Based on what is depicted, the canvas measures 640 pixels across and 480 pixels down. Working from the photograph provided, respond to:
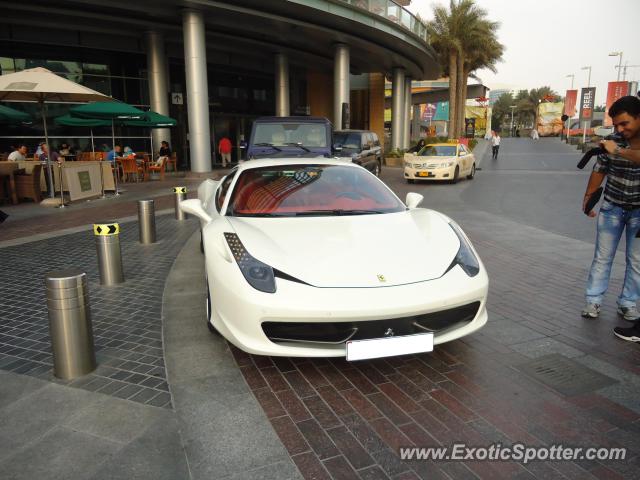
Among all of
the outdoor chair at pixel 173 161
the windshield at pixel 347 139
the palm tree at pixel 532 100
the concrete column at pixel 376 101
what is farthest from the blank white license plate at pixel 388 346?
the palm tree at pixel 532 100

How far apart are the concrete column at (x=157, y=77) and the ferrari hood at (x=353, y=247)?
1939 cm

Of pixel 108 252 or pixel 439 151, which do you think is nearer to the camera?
pixel 108 252

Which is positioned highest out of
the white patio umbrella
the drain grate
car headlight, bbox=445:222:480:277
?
the white patio umbrella

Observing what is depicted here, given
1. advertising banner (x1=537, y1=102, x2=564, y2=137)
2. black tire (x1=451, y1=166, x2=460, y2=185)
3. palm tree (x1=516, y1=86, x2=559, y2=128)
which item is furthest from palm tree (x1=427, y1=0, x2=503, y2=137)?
palm tree (x1=516, y1=86, x2=559, y2=128)

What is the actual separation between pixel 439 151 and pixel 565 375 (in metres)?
15.1

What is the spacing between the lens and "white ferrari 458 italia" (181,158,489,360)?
9.50 ft

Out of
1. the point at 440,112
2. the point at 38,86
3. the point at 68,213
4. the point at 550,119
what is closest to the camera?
the point at 38,86

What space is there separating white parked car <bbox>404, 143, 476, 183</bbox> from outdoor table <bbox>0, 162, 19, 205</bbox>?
38.9 feet

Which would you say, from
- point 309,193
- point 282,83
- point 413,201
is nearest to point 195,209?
point 309,193

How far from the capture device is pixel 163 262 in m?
6.47

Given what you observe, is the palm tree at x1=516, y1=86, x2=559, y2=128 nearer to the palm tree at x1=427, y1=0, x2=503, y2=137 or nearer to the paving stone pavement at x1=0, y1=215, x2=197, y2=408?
the palm tree at x1=427, y1=0, x2=503, y2=137

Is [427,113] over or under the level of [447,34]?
under

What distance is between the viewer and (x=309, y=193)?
4.34 m

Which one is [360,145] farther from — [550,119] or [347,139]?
[550,119]
